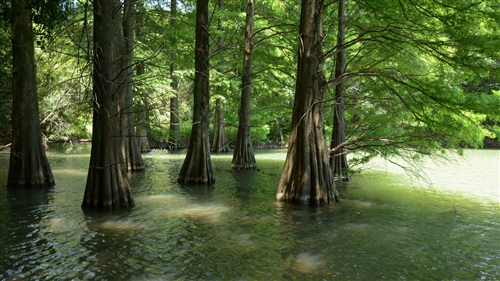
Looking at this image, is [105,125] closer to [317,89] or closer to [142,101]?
[317,89]

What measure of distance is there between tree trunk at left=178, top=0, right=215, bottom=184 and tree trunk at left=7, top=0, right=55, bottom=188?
387 centimetres

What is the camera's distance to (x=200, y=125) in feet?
37.6

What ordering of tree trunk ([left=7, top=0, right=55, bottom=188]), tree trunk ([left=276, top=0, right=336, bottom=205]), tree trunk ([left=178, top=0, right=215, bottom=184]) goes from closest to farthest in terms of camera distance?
tree trunk ([left=276, top=0, right=336, bottom=205]) → tree trunk ([left=7, top=0, right=55, bottom=188]) → tree trunk ([left=178, top=0, right=215, bottom=184])

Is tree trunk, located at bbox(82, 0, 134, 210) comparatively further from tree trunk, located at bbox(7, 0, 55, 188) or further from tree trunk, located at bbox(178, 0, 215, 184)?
tree trunk, located at bbox(178, 0, 215, 184)

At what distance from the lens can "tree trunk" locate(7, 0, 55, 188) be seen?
10.0m

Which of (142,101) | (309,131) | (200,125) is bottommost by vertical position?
(309,131)

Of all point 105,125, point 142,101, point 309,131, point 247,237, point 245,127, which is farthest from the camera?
point 142,101

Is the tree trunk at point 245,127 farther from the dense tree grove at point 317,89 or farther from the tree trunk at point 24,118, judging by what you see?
the tree trunk at point 24,118

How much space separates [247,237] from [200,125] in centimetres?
573

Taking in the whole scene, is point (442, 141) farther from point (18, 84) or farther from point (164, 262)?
point (18, 84)

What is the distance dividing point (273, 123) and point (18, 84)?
2358cm

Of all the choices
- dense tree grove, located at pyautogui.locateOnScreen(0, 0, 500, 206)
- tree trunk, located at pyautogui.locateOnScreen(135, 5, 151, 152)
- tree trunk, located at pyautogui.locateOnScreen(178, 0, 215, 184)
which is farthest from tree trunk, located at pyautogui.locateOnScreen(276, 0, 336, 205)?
tree trunk, located at pyautogui.locateOnScreen(135, 5, 151, 152)

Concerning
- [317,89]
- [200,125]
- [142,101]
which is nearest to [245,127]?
[200,125]

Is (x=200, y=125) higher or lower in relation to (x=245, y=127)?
lower
